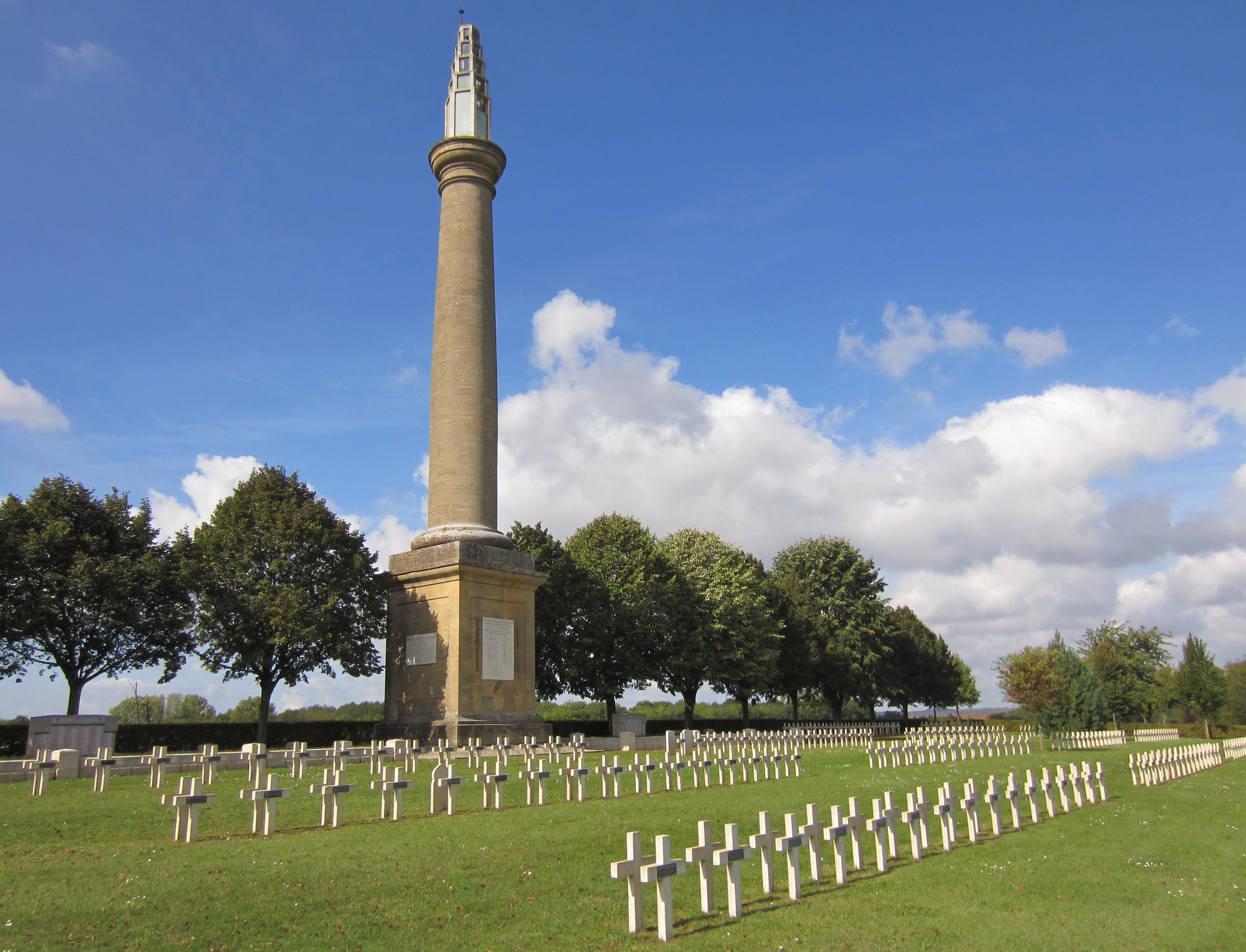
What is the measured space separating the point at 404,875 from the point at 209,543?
22.0 metres

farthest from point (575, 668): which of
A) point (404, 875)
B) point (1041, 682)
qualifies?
point (404, 875)

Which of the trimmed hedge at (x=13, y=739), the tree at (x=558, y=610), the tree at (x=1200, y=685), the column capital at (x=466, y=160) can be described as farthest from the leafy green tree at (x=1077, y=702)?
the trimmed hedge at (x=13, y=739)

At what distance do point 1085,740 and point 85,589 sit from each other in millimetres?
37987

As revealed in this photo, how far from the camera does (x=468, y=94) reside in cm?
3073

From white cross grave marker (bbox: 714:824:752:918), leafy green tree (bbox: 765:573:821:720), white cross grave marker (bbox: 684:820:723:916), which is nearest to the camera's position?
white cross grave marker (bbox: 684:820:723:916)

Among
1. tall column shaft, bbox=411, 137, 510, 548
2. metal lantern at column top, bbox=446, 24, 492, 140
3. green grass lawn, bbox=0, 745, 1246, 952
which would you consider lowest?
green grass lawn, bbox=0, 745, 1246, 952

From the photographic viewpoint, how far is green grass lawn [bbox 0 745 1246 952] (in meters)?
7.00

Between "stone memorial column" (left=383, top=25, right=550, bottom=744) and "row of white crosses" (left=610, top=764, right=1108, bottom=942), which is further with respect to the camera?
"stone memorial column" (left=383, top=25, right=550, bottom=744)

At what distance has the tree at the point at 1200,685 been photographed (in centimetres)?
4981

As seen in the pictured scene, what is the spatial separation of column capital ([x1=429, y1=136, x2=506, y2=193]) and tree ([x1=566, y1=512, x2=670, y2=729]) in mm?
17219

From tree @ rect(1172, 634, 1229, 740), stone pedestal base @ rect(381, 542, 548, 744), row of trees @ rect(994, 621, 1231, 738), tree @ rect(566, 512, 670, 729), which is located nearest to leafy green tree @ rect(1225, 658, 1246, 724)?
row of trees @ rect(994, 621, 1231, 738)

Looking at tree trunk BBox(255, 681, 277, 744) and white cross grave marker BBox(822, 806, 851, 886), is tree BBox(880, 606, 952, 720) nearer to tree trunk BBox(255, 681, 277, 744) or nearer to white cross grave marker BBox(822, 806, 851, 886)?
tree trunk BBox(255, 681, 277, 744)

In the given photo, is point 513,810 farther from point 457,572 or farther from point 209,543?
point 209,543

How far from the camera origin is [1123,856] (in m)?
11.1
